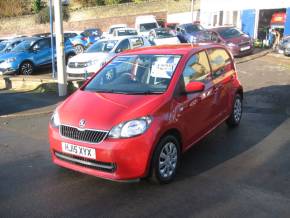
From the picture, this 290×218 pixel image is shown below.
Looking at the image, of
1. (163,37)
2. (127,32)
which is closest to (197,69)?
(163,37)

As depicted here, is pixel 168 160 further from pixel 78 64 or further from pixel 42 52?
pixel 42 52

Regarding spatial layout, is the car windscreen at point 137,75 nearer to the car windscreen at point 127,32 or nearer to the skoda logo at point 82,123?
the skoda logo at point 82,123

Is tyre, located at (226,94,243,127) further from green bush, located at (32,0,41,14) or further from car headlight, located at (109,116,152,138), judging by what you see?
green bush, located at (32,0,41,14)

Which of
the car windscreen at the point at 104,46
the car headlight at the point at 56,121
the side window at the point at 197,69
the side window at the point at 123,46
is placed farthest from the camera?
the car windscreen at the point at 104,46

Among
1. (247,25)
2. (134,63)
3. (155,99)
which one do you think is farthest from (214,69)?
(247,25)

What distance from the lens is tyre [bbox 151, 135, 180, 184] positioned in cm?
481

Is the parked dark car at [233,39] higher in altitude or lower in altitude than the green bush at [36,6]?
lower

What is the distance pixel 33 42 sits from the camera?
1747 cm

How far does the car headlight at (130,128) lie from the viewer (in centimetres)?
461

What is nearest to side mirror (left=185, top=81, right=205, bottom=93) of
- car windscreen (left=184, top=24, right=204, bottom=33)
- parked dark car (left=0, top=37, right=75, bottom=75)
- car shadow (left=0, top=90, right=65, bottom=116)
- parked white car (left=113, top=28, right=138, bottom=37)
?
car shadow (left=0, top=90, right=65, bottom=116)

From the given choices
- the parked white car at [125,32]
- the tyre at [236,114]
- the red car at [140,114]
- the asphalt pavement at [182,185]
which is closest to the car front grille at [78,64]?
the asphalt pavement at [182,185]

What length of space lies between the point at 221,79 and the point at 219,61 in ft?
1.17

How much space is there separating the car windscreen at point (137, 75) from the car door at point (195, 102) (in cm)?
24

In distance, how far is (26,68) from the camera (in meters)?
16.8
